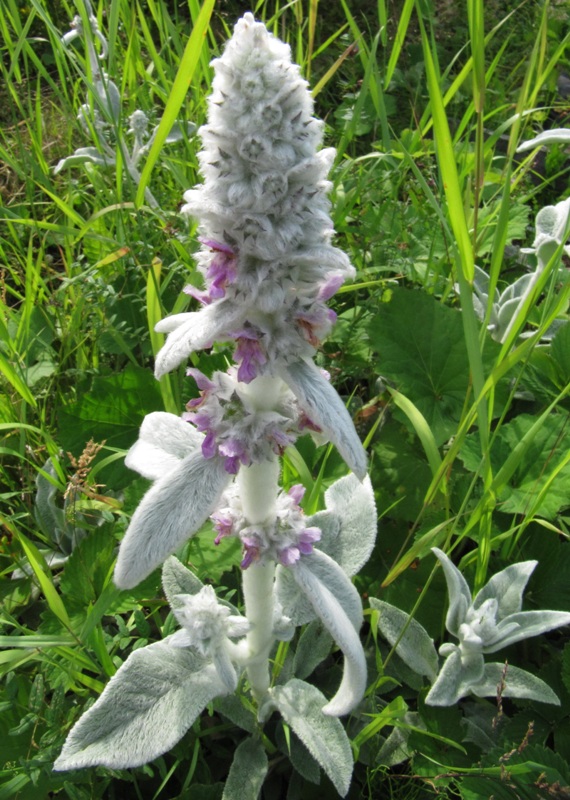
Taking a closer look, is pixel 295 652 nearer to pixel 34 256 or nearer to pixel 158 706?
pixel 158 706

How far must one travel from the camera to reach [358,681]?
1499 mm

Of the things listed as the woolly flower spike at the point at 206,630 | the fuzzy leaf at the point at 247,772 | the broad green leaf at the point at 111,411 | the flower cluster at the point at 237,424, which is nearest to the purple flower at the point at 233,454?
the flower cluster at the point at 237,424

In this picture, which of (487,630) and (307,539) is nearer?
(307,539)

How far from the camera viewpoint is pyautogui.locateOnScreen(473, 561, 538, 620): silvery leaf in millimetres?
1903

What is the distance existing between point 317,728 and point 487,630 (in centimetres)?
53

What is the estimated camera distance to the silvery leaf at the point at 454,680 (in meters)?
1.81

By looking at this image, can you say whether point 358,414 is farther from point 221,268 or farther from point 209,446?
point 221,268

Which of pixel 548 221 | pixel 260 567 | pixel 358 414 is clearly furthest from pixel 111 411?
pixel 548 221

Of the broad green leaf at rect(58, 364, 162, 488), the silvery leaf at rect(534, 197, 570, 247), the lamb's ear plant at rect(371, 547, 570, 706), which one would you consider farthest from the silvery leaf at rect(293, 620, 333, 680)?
the silvery leaf at rect(534, 197, 570, 247)

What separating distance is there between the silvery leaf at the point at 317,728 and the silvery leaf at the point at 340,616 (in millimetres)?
90

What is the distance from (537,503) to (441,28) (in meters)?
3.85

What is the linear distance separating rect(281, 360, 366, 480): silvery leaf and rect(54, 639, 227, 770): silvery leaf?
78 cm

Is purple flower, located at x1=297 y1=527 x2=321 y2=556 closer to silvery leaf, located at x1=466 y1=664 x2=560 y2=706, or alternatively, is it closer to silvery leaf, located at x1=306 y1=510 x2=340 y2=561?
silvery leaf, located at x1=306 y1=510 x2=340 y2=561

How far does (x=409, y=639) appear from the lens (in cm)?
196
